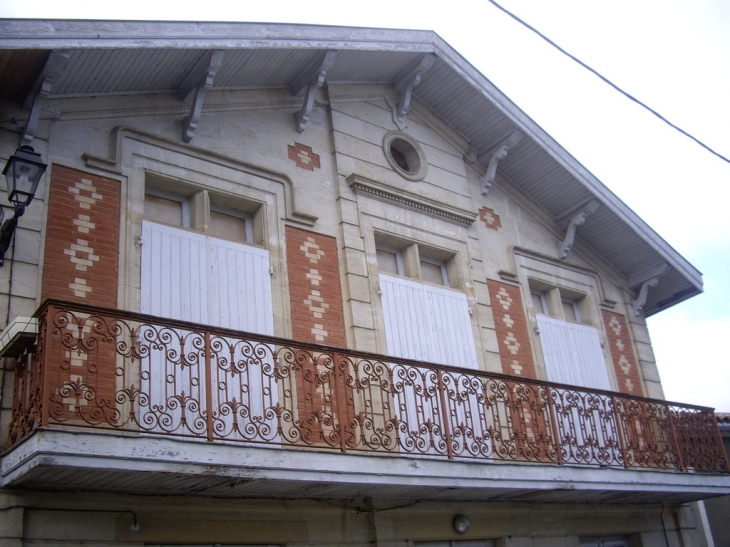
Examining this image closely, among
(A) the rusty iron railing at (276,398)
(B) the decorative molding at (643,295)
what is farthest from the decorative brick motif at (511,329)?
(B) the decorative molding at (643,295)

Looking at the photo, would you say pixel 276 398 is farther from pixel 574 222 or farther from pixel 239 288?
pixel 574 222

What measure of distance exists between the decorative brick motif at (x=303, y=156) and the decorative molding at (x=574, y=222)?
443 cm

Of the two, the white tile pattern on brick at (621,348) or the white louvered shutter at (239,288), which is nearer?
the white louvered shutter at (239,288)

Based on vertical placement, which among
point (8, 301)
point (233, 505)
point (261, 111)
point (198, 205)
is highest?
point (261, 111)

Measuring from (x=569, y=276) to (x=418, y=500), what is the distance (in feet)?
17.1

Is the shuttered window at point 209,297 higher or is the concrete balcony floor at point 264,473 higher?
the shuttered window at point 209,297

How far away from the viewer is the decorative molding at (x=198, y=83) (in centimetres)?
881

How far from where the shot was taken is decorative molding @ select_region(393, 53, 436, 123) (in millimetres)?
11266

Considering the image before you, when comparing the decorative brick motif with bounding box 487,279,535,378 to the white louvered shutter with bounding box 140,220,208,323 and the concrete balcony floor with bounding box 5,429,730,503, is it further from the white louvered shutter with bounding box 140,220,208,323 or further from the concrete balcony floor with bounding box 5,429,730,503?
the white louvered shutter with bounding box 140,220,208,323

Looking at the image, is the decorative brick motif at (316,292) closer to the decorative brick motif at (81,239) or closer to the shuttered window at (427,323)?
the shuttered window at (427,323)

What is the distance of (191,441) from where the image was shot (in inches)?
261

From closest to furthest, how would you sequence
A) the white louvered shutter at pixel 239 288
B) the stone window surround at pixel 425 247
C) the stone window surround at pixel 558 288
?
the white louvered shutter at pixel 239 288
the stone window surround at pixel 425 247
the stone window surround at pixel 558 288

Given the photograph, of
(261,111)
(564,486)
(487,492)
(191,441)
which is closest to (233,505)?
(191,441)

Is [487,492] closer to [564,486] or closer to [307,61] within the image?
[564,486]
